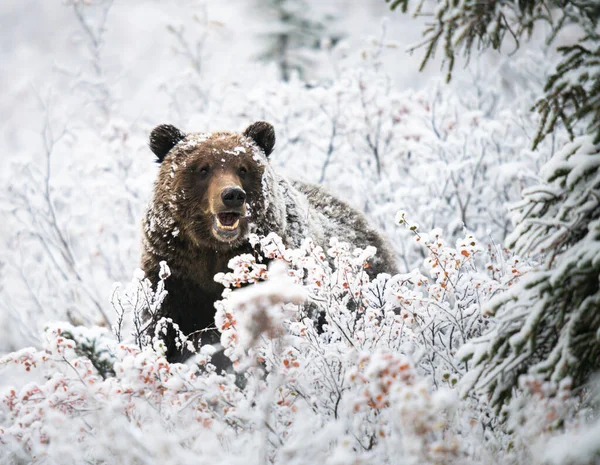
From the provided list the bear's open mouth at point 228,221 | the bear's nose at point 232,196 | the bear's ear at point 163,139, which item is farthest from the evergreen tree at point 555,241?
the bear's ear at point 163,139

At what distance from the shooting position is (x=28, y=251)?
31.6 feet

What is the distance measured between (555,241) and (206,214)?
278cm

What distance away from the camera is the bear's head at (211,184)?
4188 millimetres

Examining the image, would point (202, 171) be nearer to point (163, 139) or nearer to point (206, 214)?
point (206, 214)

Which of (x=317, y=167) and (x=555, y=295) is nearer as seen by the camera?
(x=555, y=295)

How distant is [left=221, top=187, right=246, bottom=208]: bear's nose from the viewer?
160 inches

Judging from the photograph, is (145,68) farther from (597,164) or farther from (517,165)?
(597,164)

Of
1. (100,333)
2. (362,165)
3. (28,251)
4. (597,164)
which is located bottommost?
(100,333)

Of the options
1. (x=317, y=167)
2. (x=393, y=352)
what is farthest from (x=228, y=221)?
(x=317, y=167)

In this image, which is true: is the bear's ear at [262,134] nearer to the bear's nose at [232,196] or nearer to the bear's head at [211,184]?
the bear's head at [211,184]

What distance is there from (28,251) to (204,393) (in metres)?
8.21

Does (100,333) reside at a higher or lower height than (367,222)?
lower

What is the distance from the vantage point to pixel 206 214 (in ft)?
14.3

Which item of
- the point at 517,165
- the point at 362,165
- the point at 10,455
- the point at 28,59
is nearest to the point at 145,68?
the point at 28,59
